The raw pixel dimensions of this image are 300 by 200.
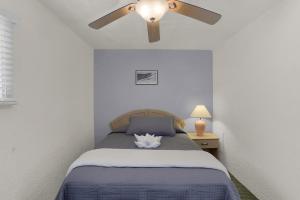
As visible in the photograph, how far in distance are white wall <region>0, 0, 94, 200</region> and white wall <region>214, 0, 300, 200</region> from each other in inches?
91.8

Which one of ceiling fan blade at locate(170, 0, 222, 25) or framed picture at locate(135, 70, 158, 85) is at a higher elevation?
ceiling fan blade at locate(170, 0, 222, 25)

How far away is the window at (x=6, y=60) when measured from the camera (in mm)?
1633

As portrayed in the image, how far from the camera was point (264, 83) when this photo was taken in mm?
2512

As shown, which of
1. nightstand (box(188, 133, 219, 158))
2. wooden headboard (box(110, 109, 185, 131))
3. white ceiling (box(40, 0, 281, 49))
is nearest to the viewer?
white ceiling (box(40, 0, 281, 49))

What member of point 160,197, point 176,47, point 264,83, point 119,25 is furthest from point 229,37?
point 160,197

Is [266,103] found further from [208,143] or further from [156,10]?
[156,10]

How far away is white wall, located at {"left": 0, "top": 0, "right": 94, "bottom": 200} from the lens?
5.92 ft

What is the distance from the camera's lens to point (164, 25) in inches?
114

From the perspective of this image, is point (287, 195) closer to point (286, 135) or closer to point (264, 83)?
point (286, 135)

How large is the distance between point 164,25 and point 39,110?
1778 mm

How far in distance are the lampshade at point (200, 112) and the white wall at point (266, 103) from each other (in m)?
0.37

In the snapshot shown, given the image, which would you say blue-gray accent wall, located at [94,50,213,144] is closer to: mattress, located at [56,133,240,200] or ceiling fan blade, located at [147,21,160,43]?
ceiling fan blade, located at [147,21,160,43]

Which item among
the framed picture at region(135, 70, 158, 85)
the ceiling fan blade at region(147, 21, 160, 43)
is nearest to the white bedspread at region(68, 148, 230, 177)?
the ceiling fan blade at region(147, 21, 160, 43)

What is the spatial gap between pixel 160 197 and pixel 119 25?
2.08m
